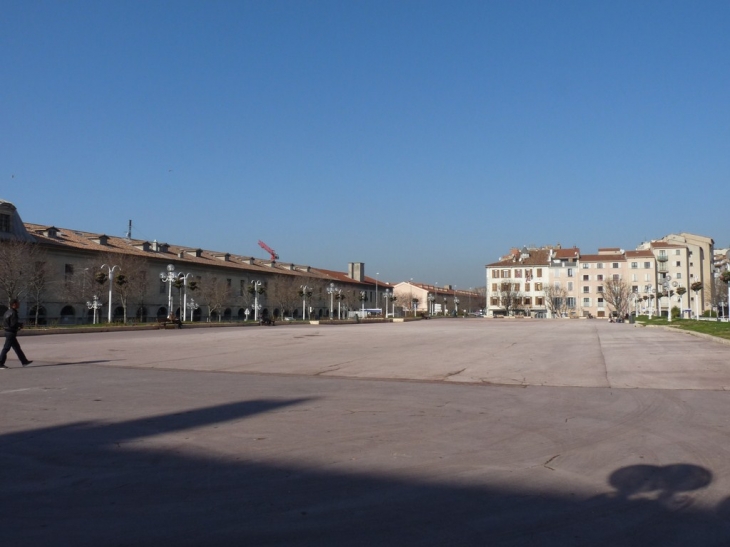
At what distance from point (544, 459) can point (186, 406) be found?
549 cm

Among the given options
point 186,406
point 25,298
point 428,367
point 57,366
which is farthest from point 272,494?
point 25,298

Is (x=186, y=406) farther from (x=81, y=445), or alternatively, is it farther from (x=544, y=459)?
(x=544, y=459)

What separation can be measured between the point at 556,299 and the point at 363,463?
391ft

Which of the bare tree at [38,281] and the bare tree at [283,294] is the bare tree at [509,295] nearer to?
the bare tree at [283,294]

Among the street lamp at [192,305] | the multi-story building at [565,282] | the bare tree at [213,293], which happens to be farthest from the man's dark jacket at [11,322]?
the multi-story building at [565,282]

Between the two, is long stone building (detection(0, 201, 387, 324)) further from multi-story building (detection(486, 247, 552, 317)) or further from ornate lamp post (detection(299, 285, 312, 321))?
multi-story building (detection(486, 247, 552, 317))

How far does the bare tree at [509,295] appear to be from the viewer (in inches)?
4665

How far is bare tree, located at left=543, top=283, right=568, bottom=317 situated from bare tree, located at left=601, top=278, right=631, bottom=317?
709cm

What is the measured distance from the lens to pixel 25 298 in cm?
5444

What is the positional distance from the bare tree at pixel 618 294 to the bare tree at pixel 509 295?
51.0 feet

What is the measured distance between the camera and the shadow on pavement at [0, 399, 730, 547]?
4137 mm

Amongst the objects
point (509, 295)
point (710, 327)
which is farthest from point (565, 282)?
point (710, 327)

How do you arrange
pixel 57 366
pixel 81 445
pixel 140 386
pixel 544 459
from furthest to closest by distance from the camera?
pixel 57 366 < pixel 140 386 < pixel 81 445 < pixel 544 459

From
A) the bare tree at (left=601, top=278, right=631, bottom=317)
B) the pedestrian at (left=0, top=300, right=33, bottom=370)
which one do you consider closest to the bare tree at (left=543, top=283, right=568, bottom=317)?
the bare tree at (left=601, top=278, right=631, bottom=317)
